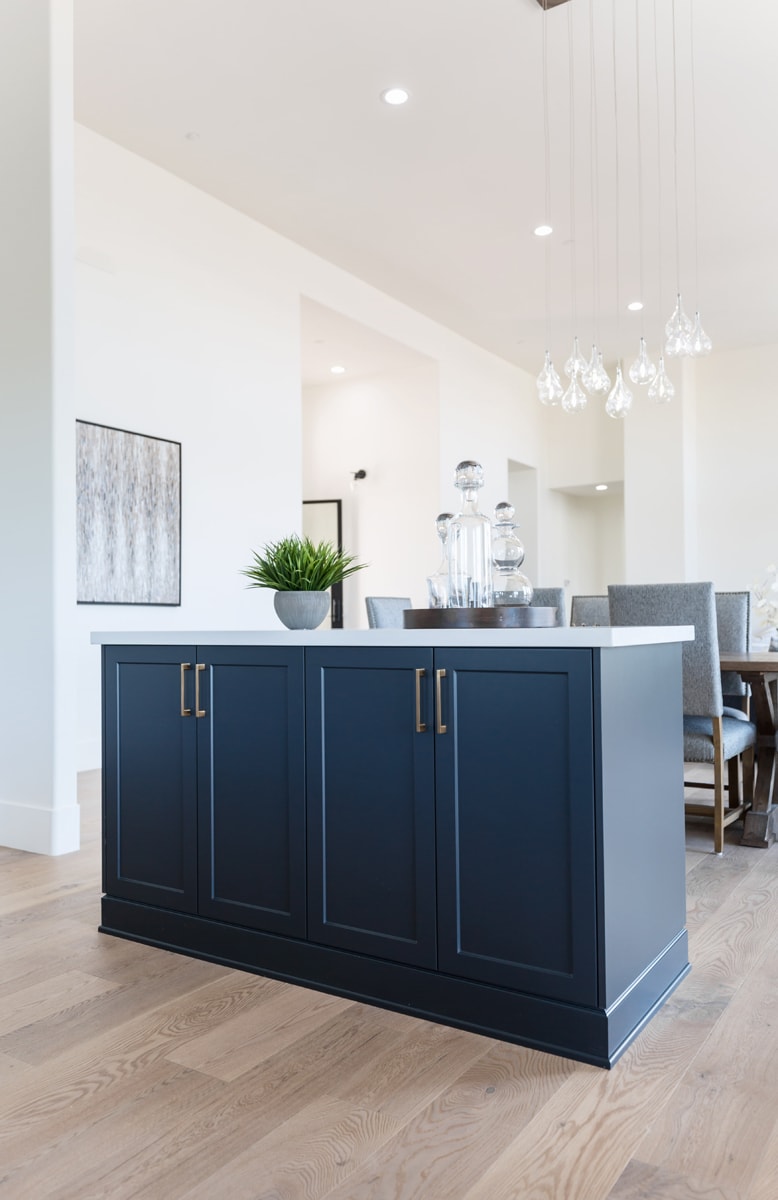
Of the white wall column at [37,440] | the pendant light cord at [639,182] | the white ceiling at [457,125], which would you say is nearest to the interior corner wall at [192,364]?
the white ceiling at [457,125]

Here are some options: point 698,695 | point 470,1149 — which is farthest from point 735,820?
point 470,1149

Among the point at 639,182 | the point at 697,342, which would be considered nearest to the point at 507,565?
→ the point at 697,342

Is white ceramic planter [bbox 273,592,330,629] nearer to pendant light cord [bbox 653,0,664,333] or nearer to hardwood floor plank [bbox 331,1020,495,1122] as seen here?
hardwood floor plank [bbox 331,1020,495,1122]

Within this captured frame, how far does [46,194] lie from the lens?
3.47 metres

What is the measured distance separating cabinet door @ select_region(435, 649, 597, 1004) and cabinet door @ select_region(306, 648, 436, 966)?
49 mm

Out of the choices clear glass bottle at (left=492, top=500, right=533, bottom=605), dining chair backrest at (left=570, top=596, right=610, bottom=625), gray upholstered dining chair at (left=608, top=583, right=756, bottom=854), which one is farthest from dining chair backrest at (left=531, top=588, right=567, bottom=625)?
clear glass bottle at (left=492, top=500, right=533, bottom=605)

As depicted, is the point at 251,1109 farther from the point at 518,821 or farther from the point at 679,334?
the point at 679,334

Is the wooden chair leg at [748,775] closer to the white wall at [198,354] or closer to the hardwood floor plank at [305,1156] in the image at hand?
the hardwood floor plank at [305,1156]

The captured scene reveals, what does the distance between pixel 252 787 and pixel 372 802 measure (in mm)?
357

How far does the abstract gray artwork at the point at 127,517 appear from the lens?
4.76 m

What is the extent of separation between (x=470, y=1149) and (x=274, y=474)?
5.10m

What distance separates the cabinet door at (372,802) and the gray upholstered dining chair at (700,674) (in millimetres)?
1607

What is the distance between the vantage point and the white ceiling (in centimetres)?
404

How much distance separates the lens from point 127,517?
5.00 m
